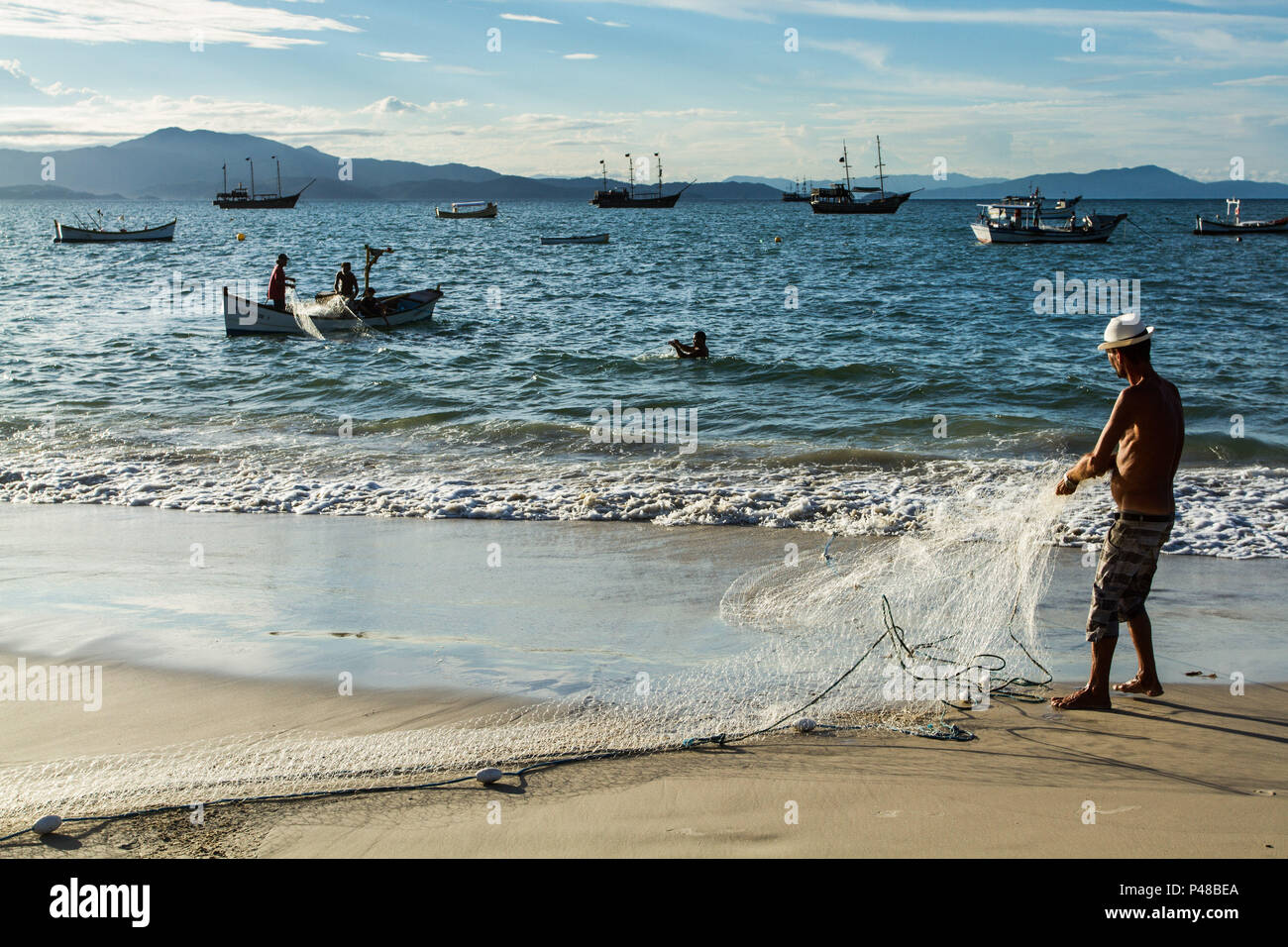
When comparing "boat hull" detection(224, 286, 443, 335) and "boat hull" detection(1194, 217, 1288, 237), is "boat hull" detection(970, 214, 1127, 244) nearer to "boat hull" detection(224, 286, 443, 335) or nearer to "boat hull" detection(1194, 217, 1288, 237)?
"boat hull" detection(1194, 217, 1288, 237)

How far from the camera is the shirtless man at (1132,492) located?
4.90m

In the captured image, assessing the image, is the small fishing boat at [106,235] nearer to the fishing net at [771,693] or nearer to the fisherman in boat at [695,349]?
the fisherman in boat at [695,349]

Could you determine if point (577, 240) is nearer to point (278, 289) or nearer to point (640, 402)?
point (278, 289)

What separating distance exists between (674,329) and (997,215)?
49.2 meters

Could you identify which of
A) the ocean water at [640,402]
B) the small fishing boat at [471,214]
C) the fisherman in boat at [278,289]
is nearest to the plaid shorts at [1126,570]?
the ocean water at [640,402]

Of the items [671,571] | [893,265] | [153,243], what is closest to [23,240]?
[153,243]

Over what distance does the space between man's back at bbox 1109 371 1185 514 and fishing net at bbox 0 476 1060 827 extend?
1.94 feet

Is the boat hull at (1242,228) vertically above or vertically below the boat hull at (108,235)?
below

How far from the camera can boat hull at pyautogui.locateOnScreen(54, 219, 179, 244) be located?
71.4 m

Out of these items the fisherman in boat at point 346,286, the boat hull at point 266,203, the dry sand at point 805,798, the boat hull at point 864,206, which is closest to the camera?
the dry sand at point 805,798

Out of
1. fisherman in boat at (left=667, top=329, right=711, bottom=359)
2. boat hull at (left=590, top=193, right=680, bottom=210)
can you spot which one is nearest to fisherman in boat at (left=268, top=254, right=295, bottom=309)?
fisherman in boat at (left=667, top=329, right=711, bottom=359)

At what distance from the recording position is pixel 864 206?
395 ft

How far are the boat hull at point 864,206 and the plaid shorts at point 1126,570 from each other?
121313 millimetres

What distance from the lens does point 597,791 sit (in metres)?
4.05
